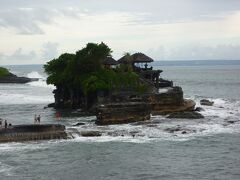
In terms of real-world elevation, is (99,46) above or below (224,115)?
above

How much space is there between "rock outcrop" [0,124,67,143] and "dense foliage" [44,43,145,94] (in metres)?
21.4

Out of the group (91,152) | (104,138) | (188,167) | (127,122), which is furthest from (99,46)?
(188,167)

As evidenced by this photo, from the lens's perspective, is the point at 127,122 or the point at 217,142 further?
the point at 127,122

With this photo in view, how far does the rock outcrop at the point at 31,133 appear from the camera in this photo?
167ft

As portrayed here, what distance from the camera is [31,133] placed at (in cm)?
5138

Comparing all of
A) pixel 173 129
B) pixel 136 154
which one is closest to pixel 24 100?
pixel 173 129

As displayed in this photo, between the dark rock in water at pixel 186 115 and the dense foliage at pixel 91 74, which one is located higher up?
the dense foliage at pixel 91 74

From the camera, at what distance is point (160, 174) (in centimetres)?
3881

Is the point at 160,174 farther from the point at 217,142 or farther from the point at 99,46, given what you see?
the point at 99,46

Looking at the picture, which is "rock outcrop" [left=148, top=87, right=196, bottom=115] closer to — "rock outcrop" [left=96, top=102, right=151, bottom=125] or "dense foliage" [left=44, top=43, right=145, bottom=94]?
"dense foliage" [left=44, top=43, right=145, bottom=94]

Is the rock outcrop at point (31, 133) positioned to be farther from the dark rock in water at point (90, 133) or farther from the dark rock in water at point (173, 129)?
the dark rock in water at point (173, 129)

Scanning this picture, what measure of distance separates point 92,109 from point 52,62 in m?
16.2

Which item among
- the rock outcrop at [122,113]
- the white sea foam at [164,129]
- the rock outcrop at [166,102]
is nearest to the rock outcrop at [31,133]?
the white sea foam at [164,129]

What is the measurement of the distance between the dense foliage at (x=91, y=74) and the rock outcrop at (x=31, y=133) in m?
21.4
